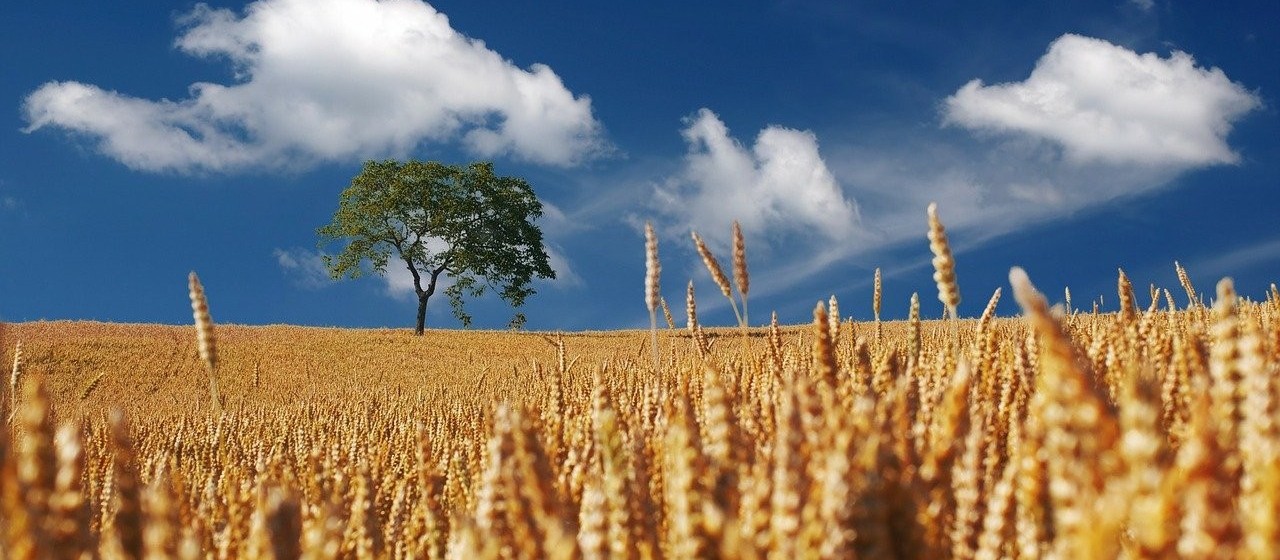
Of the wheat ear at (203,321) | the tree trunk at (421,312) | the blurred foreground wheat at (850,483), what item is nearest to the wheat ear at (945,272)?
the blurred foreground wheat at (850,483)

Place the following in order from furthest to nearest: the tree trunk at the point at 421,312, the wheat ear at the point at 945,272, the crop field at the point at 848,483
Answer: the tree trunk at the point at 421,312 → the wheat ear at the point at 945,272 → the crop field at the point at 848,483

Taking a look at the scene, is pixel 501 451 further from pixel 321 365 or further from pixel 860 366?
pixel 321 365

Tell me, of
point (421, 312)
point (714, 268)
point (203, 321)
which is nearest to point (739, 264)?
point (714, 268)

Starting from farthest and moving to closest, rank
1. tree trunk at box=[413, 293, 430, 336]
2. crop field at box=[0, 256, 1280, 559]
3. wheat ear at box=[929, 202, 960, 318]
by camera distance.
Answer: tree trunk at box=[413, 293, 430, 336] → wheat ear at box=[929, 202, 960, 318] → crop field at box=[0, 256, 1280, 559]

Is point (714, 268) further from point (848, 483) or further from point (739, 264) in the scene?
point (848, 483)

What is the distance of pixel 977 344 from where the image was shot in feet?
8.51

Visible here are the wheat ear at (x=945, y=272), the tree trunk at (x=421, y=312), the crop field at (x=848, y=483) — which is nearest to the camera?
the crop field at (x=848, y=483)

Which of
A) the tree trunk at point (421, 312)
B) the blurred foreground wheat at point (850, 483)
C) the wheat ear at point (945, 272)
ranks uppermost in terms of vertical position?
the tree trunk at point (421, 312)

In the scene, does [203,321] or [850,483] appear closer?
[850,483]

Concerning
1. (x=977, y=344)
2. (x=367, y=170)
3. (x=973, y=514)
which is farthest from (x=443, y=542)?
(x=367, y=170)

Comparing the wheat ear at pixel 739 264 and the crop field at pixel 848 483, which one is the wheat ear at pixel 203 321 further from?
the wheat ear at pixel 739 264

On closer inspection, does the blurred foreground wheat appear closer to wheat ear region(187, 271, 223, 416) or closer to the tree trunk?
wheat ear region(187, 271, 223, 416)

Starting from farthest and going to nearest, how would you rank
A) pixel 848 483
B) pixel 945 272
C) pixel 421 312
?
pixel 421 312
pixel 945 272
pixel 848 483

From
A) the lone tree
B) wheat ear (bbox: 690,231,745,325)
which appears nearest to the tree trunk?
the lone tree
